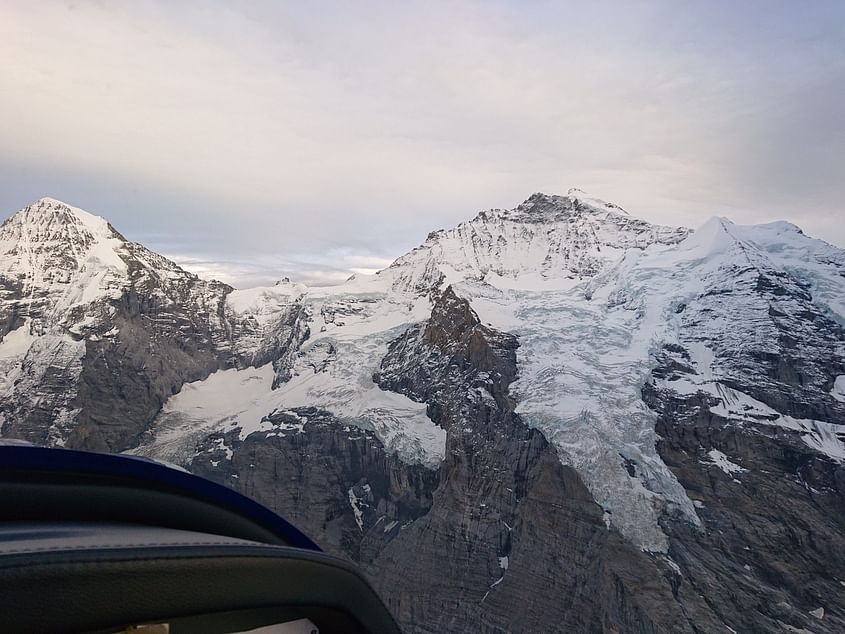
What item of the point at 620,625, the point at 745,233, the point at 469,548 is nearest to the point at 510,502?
the point at 469,548

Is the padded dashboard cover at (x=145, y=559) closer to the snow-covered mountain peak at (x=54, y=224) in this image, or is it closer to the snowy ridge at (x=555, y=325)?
the snowy ridge at (x=555, y=325)

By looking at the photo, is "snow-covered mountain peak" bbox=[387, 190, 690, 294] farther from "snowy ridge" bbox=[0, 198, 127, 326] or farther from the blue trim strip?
the blue trim strip

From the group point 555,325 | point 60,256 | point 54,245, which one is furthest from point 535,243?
point 54,245

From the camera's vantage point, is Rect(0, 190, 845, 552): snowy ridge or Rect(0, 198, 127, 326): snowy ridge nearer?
Rect(0, 190, 845, 552): snowy ridge

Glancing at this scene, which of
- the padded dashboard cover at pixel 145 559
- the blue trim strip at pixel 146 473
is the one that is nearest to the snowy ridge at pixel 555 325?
the blue trim strip at pixel 146 473

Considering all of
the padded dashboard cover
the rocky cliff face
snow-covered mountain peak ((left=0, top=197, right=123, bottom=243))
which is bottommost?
the rocky cliff face

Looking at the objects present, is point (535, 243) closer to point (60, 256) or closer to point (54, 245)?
point (60, 256)

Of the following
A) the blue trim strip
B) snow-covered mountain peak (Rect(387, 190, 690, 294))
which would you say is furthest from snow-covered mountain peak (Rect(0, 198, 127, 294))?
the blue trim strip

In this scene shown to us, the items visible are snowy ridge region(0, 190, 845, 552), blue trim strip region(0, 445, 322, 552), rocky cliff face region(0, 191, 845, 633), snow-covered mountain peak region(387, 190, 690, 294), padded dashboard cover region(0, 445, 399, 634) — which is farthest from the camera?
snow-covered mountain peak region(387, 190, 690, 294)
